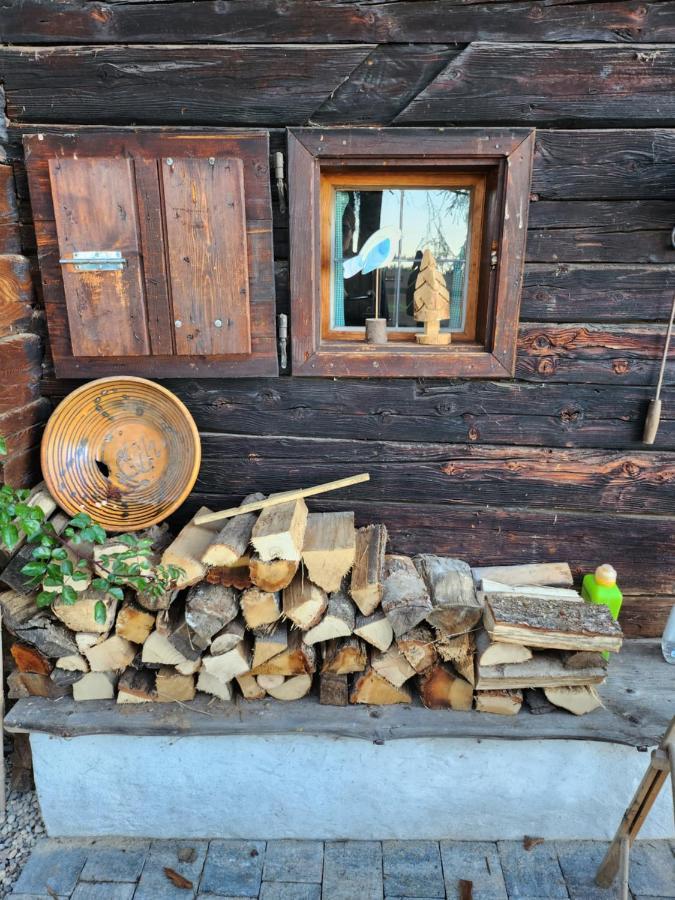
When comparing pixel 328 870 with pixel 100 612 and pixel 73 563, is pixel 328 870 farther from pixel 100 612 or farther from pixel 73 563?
pixel 73 563

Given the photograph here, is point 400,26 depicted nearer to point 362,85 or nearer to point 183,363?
point 362,85

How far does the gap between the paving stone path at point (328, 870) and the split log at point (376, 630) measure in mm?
888

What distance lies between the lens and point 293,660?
2146mm

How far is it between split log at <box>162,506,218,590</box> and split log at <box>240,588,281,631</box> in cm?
18

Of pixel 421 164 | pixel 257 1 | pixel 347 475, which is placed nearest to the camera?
pixel 257 1

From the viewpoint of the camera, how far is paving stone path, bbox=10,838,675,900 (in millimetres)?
2135

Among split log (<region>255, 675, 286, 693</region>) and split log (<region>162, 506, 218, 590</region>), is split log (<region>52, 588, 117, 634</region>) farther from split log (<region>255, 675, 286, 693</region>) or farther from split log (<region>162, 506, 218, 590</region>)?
split log (<region>255, 675, 286, 693</region>)

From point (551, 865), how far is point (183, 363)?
2.41 metres

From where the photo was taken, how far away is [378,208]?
2.33m

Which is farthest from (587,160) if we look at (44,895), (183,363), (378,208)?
(44,895)

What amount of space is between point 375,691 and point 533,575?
842mm

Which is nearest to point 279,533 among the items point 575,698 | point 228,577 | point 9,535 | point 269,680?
point 228,577

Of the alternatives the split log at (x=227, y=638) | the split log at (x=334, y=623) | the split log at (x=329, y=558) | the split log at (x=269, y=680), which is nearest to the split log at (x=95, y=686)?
the split log at (x=227, y=638)

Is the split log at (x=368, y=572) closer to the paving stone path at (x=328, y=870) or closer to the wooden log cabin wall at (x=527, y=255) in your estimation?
the wooden log cabin wall at (x=527, y=255)
